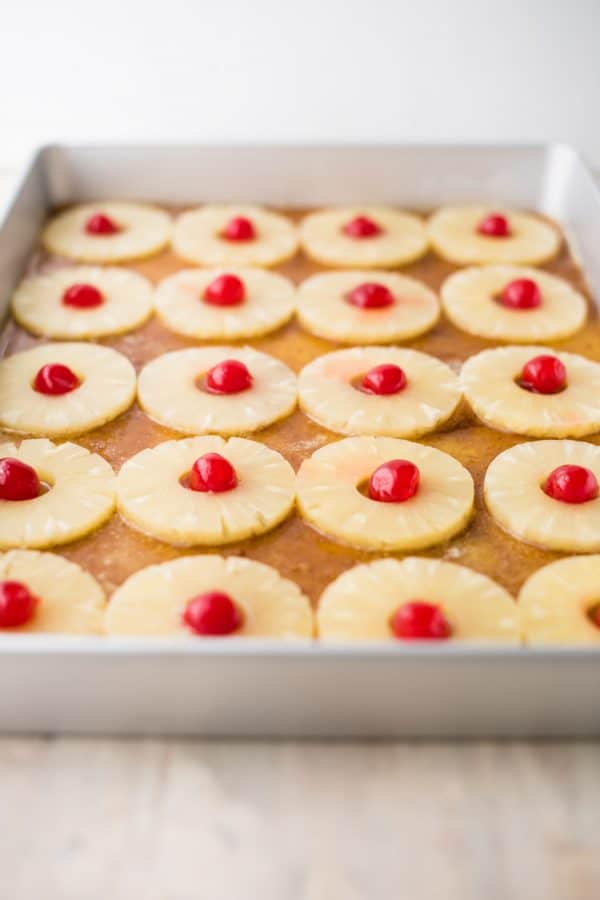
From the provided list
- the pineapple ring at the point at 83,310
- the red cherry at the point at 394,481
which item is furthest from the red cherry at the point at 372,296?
the red cherry at the point at 394,481

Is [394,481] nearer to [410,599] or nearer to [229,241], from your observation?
[410,599]

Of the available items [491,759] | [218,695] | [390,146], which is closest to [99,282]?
[390,146]

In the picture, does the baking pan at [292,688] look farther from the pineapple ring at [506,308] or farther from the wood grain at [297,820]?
the pineapple ring at [506,308]

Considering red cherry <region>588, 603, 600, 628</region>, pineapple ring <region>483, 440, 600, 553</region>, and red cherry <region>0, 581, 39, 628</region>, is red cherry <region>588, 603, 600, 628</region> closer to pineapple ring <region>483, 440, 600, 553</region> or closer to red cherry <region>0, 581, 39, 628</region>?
pineapple ring <region>483, 440, 600, 553</region>

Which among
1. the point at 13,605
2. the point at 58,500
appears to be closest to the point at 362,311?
the point at 58,500

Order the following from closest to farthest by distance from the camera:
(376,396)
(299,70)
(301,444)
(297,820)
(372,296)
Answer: (297,820) → (301,444) → (376,396) → (372,296) → (299,70)
